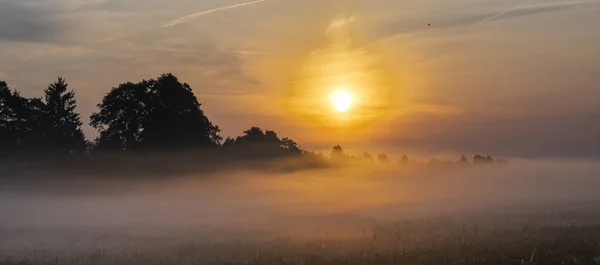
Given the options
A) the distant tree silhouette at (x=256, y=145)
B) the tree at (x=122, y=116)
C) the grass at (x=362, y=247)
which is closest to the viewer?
the grass at (x=362, y=247)

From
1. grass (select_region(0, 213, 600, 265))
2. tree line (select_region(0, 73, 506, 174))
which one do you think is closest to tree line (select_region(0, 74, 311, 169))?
tree line (select_region(0, 73, 506, 174))

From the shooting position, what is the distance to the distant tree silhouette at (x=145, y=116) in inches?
2458

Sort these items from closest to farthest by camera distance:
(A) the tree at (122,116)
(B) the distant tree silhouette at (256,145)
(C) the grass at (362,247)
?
(C) the grass at (362,247) < (A) the tree at (122,116) < (B) the distant tree silhouette at (256,145)

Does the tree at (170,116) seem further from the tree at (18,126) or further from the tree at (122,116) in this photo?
the tree at (18,126)

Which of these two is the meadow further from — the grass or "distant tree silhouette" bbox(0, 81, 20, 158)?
"distant tree silhouette" bbox(0, 81, 20, 158)

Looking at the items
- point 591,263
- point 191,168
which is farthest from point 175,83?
point 591,263

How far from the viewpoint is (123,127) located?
63.1m

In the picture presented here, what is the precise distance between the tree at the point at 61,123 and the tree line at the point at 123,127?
0.33 feet

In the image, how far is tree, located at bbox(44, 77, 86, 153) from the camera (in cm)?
6750

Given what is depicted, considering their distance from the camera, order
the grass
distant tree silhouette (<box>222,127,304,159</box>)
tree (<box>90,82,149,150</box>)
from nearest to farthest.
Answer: the grass
tree (<box>90,82,149,150</box>)
distant tree silhouette (<box>222,127,304,159</box>)

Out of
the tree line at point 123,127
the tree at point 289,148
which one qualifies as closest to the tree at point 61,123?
the tree line at point 123,127

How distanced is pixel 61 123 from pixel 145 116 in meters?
13.6

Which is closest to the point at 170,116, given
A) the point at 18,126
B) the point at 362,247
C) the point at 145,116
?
the point at 145,116

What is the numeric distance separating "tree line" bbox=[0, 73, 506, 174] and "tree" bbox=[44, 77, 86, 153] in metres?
0.10
